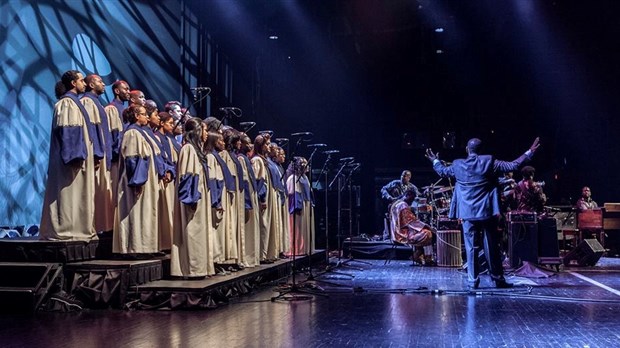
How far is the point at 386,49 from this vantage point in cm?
1900

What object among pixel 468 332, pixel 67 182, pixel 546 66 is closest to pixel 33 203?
pixel 67 182

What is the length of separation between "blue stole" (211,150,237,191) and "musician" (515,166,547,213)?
501 centimetres

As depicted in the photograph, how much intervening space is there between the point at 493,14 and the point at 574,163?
5491mm

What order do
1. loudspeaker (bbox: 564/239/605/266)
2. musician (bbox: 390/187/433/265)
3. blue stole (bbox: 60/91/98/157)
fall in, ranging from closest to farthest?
blue stole (bbox: 60/91/98/157) < loudspeaker (bbox: 564/239/605/266) < musician (bbox: 390/187/433/265)

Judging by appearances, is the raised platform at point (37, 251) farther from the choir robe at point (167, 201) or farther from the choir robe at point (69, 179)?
the choir robe at point (167, 201)

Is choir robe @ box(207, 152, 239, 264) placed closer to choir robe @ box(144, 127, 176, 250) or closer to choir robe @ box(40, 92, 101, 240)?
choir robe @ box(144, 127, 176, 250)

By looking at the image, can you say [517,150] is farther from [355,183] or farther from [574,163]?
[355,183]

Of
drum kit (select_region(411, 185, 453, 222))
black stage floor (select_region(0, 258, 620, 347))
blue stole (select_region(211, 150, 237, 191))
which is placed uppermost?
blue stole (select_region(211, 150, 237, 191))

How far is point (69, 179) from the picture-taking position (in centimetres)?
685

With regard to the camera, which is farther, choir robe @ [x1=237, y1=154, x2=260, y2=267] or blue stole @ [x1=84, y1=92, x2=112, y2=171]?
choir robe @ [x1=237, y1=154, x2=260, y2=267]

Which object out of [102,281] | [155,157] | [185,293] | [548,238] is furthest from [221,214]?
[548,238]

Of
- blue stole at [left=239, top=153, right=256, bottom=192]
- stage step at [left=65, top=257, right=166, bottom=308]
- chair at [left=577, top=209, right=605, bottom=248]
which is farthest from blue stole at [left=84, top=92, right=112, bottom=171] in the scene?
chair at [left=577, top=209, right=605, bottom=248]

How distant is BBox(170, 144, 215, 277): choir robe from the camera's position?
7031mm

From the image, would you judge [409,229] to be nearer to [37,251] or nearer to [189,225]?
A: [189,225]
